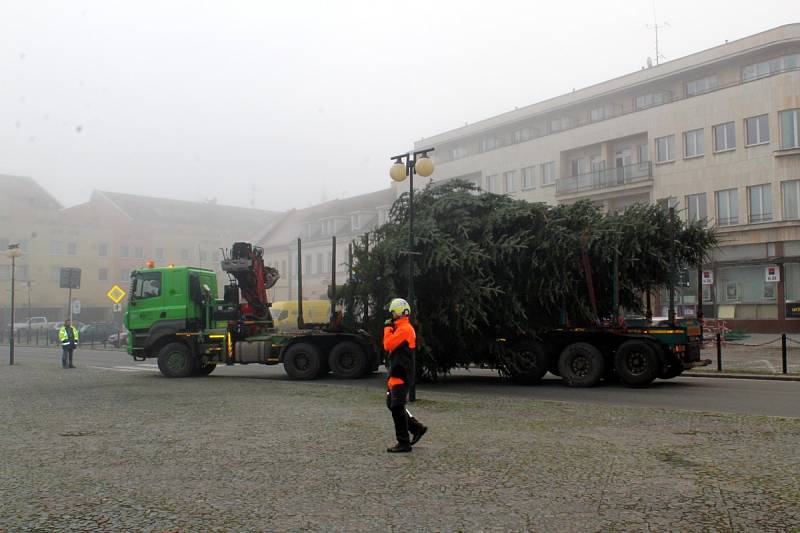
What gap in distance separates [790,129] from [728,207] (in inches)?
186

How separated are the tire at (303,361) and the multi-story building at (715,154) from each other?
17844 millimetres

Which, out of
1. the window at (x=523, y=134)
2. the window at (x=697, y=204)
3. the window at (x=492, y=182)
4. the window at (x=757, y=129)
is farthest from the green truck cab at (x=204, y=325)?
the window at (x=523, y=134)

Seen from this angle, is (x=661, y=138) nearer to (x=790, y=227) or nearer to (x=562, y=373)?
(x=790, y=227)

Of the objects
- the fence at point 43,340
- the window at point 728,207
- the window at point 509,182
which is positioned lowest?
the fence at point 43,340

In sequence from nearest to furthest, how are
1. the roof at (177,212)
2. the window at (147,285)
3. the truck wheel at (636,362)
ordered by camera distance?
the truck wheel at (636,362) → the window at (147,285) → the roof at (177,212)

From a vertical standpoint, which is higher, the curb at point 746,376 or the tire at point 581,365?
the tire at point 581,365

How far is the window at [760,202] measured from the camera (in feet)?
119

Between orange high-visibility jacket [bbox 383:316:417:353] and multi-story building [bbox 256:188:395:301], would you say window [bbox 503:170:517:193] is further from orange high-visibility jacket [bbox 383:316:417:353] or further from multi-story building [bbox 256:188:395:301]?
orange high-visibility jacket [bbox 383:316:417:353]

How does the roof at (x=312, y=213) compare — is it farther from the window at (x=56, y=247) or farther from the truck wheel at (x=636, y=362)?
the truck wheel at (x=636, y=362)

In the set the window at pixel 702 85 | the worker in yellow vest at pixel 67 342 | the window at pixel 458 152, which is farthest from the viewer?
the window at pixel 458 152

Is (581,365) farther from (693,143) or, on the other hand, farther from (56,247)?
(56,247)

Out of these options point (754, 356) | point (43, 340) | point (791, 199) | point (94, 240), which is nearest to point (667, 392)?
point (754, 356)

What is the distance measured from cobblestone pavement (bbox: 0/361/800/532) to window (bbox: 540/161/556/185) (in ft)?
120

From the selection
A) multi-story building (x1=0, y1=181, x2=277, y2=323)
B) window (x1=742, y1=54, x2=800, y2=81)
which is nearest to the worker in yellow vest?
window (x1=742, y1=54, x2=800, y2=81)
